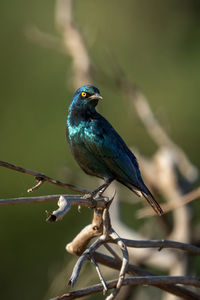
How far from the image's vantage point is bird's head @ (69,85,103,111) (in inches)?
228

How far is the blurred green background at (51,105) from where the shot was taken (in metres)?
12.6

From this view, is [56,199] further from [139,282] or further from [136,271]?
[136,271]

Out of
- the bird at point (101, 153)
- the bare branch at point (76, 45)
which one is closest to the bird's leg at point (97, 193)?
the bird at point (101, 153)

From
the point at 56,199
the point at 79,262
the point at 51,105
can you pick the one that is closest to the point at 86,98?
the point at 56,199

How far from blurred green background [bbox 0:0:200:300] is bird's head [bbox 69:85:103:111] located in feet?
12.5

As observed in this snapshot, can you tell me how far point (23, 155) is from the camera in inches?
543

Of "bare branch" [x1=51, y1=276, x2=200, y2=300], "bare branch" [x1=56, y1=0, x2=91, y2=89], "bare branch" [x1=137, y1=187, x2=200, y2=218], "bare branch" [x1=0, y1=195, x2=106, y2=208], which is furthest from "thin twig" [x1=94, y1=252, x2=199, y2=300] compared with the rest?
"bare branch" [x1=56, y1=0, x2=91, y2=89]

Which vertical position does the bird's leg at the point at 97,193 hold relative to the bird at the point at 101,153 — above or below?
below

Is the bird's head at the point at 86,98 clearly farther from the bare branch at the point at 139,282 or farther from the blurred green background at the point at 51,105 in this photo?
the blurred green background at the point at 51,105

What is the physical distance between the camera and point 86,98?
584 cm

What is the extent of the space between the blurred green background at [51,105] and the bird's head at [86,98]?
3.81 meters

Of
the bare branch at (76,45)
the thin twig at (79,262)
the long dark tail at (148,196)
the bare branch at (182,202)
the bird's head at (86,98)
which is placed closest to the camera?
the thin twig at (79,262)

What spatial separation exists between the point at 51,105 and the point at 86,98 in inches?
321

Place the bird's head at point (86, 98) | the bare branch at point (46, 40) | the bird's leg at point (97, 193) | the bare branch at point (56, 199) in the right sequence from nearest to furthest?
1. the bare branch at point (56, 199)
2. the bird's leg at point (97, 193)
3. the bird's head at point (86, 98)
4. the bare branch at point (46, 40)
